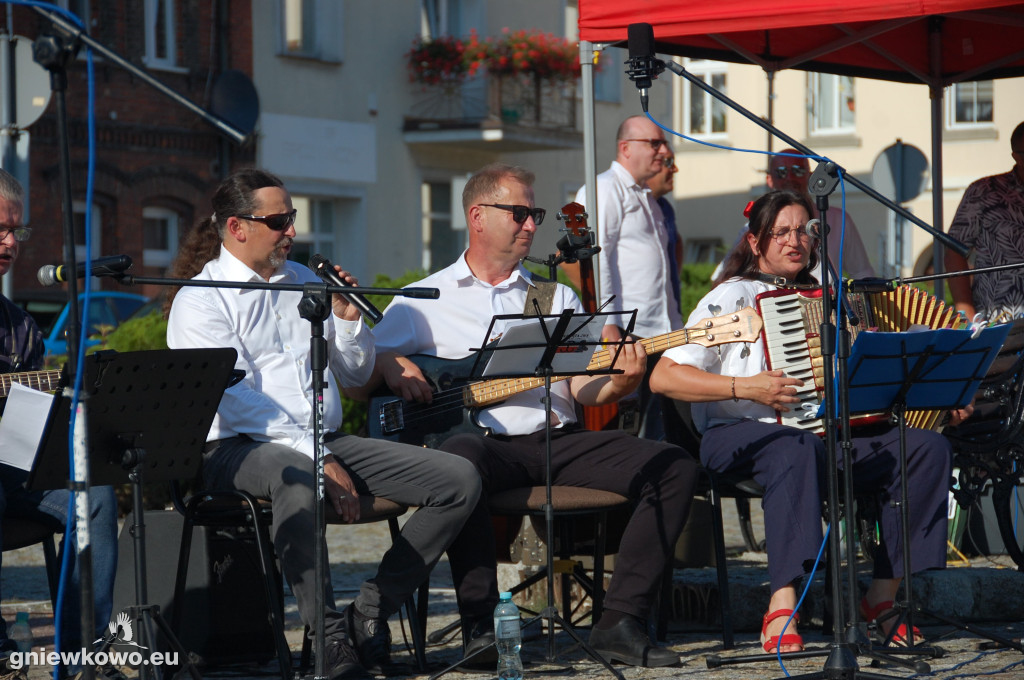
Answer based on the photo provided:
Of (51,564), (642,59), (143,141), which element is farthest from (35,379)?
(143,141)

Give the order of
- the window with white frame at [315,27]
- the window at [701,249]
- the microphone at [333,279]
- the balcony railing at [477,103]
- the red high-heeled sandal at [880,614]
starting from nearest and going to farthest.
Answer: the microphone at [333,279]
the red high-heeled sandal at [880,614]
the window with white frame at [315,27]
the balcony railing at [477,103]
the window at [701,249]

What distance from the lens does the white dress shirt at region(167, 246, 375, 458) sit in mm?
5082

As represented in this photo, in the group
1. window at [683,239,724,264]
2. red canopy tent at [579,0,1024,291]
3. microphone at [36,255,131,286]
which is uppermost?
window at [683,239,724,264]

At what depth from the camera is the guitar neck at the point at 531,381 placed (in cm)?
553

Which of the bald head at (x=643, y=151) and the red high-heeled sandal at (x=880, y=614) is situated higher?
the bald head at (x=643, y=151)

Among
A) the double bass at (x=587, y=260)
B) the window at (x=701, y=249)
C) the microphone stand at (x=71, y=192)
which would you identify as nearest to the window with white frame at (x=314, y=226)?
the window at (x=701, y=249)

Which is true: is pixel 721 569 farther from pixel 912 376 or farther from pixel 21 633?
pixel 21 633

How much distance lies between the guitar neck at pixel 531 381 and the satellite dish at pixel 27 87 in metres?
4.09

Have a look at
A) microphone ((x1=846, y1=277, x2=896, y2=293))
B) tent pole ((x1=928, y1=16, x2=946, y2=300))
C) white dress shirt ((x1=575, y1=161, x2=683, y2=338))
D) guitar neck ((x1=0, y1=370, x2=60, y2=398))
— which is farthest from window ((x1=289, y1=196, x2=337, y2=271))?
microphone ((x1=846, y1=277, x2=896, y2=293))

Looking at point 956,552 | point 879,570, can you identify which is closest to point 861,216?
point 956,552

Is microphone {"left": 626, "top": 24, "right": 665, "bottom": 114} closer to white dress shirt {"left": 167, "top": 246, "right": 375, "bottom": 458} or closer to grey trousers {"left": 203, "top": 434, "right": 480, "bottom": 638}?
white dress shirt {"left": 167, "top": 246, "right": 375, "bottom": 458}

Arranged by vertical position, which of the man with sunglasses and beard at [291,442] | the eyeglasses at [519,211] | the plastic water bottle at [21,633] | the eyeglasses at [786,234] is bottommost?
the plastic water bottle at [21,633]

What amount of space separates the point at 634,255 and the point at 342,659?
3.02m

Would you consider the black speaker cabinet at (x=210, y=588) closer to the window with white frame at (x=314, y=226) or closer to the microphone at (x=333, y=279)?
the microphone at (x=333, y=279)
